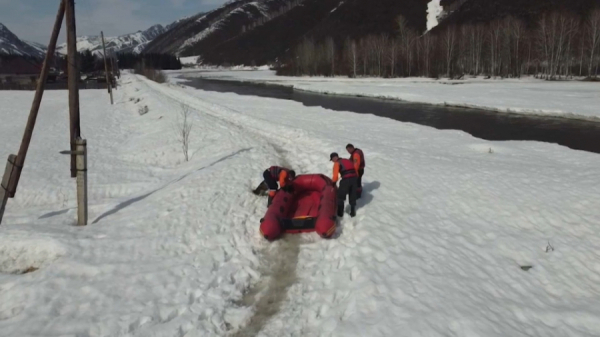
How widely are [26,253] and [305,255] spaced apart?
5.77 meters

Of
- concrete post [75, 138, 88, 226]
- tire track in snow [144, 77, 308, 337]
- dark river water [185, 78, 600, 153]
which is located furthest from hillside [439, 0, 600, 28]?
concrete post [75, 138, 88, 226]

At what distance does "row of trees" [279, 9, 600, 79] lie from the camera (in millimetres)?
60188

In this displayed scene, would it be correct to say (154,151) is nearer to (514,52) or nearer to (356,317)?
(356,317)

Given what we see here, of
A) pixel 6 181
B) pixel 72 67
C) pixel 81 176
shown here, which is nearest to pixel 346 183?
pixel 81 176

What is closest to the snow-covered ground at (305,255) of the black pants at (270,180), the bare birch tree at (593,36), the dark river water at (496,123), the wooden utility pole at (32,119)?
the black pants at (270,180)

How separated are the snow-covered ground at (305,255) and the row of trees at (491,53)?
58196mm

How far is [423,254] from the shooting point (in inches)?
322

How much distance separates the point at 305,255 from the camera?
8.25m

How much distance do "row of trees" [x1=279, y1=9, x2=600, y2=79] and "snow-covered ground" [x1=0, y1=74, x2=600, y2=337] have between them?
58196 mm

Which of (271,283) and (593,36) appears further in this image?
(593,36)

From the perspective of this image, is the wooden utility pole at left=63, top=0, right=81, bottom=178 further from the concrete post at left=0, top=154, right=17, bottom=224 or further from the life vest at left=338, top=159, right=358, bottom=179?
the life vest at left=338, top=159, right=358, bottom=179

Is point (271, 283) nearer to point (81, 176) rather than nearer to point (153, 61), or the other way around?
point (81, 176)

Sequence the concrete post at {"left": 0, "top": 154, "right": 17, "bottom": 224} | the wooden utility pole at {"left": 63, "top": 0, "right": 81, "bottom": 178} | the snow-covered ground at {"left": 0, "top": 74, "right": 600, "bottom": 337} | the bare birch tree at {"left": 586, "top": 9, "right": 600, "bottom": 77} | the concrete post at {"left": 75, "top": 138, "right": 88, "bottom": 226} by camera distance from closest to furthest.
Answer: the snow-covered ground at {"left": 0, "top": 74, "right": 600, "bottom": 337}
the concrete post at {"left": 75, "top": 138, "right": 88, "bottom": 226}
the concrete post at {"left": 0, "top": 154, "right": 17, "bottom": 224}
the wooden utility pole at {"left": 63, "top": 0, "right": 81, "bottom": 178}
the bare birch tree at {"left": 586, "top": 9, "right": 600, "bottom": 77}

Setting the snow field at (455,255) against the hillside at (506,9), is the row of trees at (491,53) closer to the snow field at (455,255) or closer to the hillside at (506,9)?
the hillside at (506,9)
